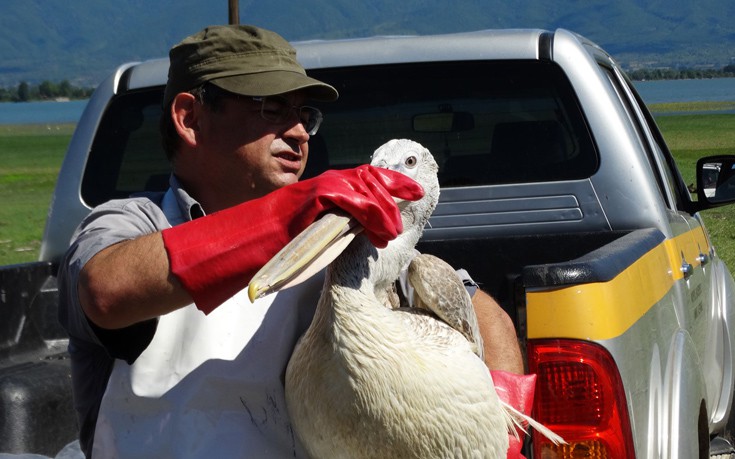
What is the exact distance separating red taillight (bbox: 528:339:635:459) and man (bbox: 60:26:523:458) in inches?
9.2

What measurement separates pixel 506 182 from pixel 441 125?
386 mm

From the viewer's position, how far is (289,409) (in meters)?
2.30

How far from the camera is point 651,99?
118 meters

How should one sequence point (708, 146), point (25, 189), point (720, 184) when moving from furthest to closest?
point (708, 146) → point (25, 189) → point (720, 184)

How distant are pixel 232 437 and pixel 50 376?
1.32m

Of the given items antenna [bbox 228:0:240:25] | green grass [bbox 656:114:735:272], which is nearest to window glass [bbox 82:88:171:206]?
green grass [bbox 656:114:735:272]

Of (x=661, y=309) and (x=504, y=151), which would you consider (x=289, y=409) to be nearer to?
(x=661, y=309)

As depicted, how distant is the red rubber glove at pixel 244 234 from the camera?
200cm

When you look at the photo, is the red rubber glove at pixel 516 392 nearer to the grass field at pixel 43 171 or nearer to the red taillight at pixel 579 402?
the red taillight at pixel 579 402

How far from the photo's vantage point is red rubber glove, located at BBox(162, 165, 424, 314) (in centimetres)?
200

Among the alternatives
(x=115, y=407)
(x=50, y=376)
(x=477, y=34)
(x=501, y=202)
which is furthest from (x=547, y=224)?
(x=115, y=407)

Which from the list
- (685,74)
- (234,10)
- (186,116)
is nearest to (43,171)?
(234,10)

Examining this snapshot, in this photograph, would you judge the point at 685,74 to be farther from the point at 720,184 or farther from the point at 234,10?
the point at 720,184

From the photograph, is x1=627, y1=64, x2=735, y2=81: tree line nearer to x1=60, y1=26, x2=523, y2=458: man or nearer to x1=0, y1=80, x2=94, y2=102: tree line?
x1=0, y1=80, x2=94, y2=102: tree line
